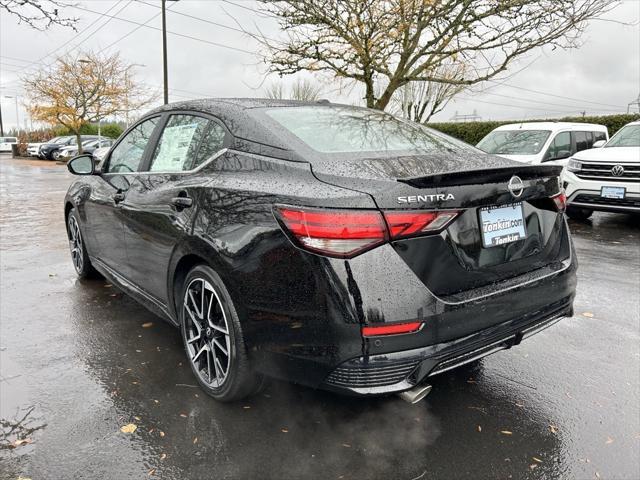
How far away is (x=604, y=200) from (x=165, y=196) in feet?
23.3

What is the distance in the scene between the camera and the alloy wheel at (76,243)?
4.80 metres

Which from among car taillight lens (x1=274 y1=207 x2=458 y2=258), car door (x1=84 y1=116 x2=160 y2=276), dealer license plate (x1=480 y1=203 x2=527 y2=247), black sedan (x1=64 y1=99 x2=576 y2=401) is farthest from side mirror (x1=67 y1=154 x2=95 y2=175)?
dealer license plate (x1=480 y1=203 x2=527 y2=247)

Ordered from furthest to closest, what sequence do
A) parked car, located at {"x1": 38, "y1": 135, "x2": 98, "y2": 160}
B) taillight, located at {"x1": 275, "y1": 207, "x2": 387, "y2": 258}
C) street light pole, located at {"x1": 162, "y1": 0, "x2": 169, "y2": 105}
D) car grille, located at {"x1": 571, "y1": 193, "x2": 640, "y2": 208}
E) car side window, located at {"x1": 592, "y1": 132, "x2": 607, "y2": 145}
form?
parked car, located at {"x1": 38, "y1": 135, "x2": 98, "y2": 160}, street light pole, located at {"x1": 162, "y1": 0, "x2": 169, "y2": 105}, car side window, located at {"x1": 592, "y1": 132, "x2": 607, "y2": 145}, car grille, located at {"x1": 571, "y1": 193, "x2": 640, "y2": 208}, taillight, located at {"x1": 275, "y1": 207, "x2": 387, "y2": 258}

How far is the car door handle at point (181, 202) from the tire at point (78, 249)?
7.30ft

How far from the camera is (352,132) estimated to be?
2770mm

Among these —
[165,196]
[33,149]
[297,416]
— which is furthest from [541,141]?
[33,149]

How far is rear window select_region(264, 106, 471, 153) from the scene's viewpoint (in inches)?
101

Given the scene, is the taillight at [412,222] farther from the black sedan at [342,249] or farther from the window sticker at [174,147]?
the window sticker at [174,147]

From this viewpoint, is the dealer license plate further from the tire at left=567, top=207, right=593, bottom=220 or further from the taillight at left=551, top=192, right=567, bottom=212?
the tire at left=567, top=207, right=593, bottom=220

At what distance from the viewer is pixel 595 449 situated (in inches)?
93.6

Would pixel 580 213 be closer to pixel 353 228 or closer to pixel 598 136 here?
pixel 598 136

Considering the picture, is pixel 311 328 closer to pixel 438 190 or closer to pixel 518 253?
pixel 438 190

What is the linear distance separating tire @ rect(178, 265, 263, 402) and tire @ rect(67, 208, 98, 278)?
2279mm

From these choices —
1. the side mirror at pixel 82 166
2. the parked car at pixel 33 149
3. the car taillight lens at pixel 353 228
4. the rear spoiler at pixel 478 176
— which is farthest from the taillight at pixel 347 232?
the parked car at pixel 33 149
